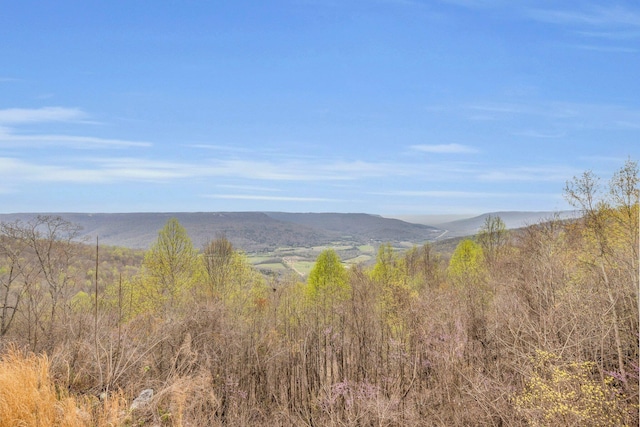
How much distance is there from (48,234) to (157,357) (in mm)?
11888

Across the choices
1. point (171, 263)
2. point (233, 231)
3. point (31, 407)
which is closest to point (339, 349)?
point (31, 407)

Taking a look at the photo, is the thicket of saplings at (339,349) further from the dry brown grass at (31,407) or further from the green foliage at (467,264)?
the green foliage at (467,264)

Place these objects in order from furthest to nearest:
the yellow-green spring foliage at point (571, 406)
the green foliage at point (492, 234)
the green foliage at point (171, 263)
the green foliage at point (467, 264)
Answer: the green foliage at point (492, 234) < the green foliage at point (467, 264) < the green foliage at point (171, 263) < the yellow-green spring foliage at point (571, 406)

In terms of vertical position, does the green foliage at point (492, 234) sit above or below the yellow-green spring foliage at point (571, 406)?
above

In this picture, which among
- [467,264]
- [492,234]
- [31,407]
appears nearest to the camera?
[31,407]

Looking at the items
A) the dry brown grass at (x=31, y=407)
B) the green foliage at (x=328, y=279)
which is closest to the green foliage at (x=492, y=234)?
the green foliage at (x=328, y=279)

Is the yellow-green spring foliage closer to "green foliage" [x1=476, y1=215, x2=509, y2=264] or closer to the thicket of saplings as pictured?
the thicket of saplings

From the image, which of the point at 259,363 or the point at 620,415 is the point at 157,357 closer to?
the point at 259,363

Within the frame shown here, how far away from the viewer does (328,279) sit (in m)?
40.2

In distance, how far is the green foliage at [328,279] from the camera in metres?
37.9

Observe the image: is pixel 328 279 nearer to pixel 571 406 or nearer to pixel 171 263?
pixel 171 263

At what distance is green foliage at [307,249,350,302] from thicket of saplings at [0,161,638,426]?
6719 millimetres

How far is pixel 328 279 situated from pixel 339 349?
18.6 meters

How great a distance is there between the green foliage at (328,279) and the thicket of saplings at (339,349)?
22.0 feet
